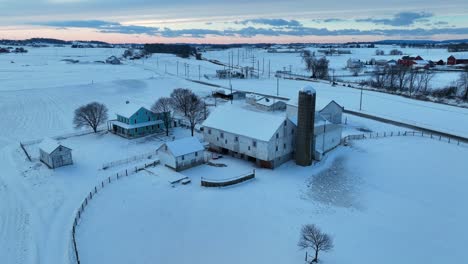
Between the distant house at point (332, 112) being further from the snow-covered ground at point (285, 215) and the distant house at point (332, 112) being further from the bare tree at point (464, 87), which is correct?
the bare tree at point (464, 87)

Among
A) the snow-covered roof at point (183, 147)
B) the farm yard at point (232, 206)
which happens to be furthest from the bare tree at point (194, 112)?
the snow-covered roof at point (183, 147)

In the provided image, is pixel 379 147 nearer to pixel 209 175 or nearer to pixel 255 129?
pixel 255 129

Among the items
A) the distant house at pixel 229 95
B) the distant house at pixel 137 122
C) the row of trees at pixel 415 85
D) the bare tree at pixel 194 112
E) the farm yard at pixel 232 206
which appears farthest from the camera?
the row of trees at pixel 415 85

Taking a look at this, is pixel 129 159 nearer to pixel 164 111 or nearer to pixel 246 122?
pixel 164 111

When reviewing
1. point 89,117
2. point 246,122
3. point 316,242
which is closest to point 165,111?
point 89,117

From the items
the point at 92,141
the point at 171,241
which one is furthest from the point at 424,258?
the point at 92,141

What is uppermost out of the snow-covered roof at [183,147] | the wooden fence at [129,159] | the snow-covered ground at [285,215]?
the snow-covered roof at [183,147]
